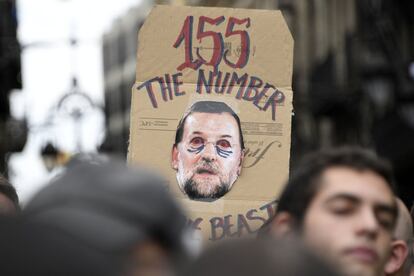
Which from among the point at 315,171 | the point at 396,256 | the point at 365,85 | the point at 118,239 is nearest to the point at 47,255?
the point at 118,239

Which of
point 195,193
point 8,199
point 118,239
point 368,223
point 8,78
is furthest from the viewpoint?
point 8,78

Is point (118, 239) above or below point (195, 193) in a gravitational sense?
above

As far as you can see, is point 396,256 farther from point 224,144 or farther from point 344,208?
point 224,144

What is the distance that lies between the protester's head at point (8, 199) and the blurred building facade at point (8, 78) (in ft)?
68.2

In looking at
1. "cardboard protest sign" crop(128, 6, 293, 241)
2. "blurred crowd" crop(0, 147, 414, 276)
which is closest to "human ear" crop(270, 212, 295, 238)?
"blurred crowd" crop(0, 147, 414, 276)

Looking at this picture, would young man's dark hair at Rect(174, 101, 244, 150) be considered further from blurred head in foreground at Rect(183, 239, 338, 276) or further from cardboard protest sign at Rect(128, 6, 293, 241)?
blurred head in foreground at Rect(183, 239, 338, 276)

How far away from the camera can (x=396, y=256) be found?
4.25 meters

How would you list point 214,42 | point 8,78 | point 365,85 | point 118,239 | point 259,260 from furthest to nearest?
1. point 8,78
2. point 365,85
3. point 214,42
4. point 118,239
5. point 259,260

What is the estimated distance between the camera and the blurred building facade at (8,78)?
2700 centimetres

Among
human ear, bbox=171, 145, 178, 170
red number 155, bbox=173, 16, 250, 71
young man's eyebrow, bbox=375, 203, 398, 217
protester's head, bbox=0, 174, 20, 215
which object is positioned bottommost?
protester's head, bbox=0, 174, 20, 215

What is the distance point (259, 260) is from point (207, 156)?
10.3 ft

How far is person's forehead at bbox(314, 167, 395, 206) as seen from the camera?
12.0ft

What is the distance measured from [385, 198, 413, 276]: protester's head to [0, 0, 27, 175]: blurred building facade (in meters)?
21.3

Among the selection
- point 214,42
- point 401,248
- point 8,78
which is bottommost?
point 8,78
